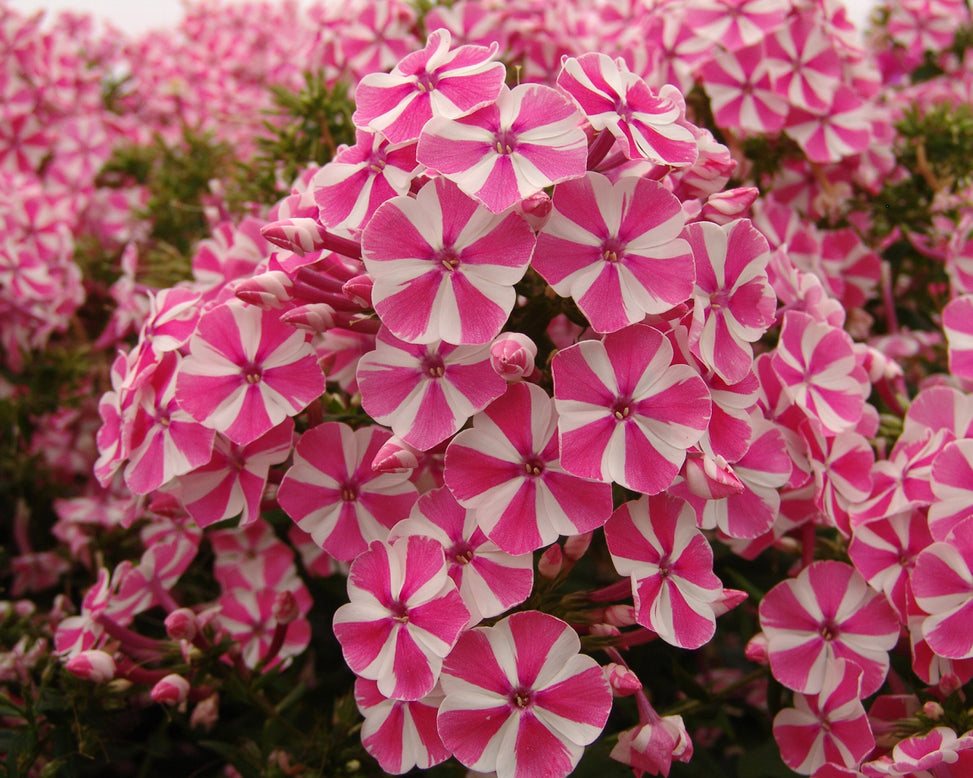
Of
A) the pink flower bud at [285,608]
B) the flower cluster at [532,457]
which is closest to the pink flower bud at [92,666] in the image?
the flower cluster at [532,457]

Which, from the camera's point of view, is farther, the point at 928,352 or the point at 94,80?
the point at 94,80

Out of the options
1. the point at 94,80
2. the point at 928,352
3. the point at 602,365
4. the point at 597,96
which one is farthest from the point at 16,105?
the point at 928,352

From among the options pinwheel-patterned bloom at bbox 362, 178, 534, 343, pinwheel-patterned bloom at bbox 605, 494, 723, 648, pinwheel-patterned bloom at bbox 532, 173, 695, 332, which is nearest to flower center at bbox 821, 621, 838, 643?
pinwheel-patterned bloom at bbox 605, 494, 723, 648

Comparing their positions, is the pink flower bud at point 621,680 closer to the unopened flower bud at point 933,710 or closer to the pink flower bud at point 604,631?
the pink flower bud at point 604,631

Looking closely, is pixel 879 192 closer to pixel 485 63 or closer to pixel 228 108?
pixel 485 63

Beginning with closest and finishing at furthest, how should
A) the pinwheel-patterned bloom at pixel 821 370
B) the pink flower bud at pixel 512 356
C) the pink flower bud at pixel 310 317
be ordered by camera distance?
the pink flower bud at pixel 512 356
the pink flower bud at pixel 310 317
the pinwheel-patterned bloom at pixel 821 370

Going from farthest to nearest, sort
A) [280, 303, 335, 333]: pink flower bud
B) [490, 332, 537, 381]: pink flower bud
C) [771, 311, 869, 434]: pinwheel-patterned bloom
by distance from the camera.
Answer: [771, 311, 869, 434]: pinwheel-patterned bloom < [280, 303, 335, 333]: pink flower bud < [490, 332, 537, 381]: pink flower bud

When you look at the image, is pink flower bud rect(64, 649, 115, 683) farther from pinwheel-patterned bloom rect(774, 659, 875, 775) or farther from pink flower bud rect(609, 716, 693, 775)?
pinwheel-patterned bloom rect(774, 659, 875, 775)
